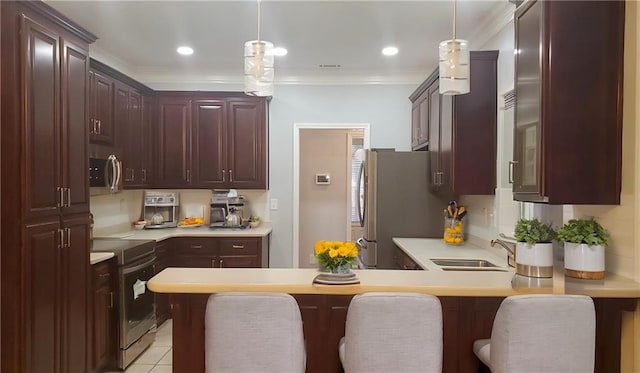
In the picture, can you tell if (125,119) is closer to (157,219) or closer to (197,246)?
(157,219)

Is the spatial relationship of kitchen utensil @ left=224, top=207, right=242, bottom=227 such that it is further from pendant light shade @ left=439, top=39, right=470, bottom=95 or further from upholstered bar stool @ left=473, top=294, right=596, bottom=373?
upholstered bar stool @ left=473, top=294, right=596, bottom=373

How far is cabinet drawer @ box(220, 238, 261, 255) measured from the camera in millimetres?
4383

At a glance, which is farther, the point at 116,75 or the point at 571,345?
the point at 116,75

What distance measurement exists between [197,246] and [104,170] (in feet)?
3.82

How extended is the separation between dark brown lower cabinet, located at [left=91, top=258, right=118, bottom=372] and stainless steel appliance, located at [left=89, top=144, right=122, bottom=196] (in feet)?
2.76

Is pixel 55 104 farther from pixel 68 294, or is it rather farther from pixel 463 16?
pixel 463 16

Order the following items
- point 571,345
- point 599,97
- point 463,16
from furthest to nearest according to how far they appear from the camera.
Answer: point 463,16 → point 599,97 → point 571,345

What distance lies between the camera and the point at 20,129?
2.26 meters

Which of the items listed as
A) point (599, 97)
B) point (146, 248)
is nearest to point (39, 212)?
point (146, 248)

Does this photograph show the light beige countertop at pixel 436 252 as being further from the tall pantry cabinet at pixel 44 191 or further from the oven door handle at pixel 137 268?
the tall pantry cabinet at pixel 44 191

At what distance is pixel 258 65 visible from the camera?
2213 mm

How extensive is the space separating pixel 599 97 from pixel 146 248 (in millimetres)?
3330

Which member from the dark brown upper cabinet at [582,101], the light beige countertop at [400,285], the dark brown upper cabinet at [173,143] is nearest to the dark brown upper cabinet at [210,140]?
the dark brown upper cabinet at [173,143]

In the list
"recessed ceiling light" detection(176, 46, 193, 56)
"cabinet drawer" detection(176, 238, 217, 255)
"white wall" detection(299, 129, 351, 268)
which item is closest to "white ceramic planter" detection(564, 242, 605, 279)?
"cabinet drawer" detection(176, 238, 217, 255)
